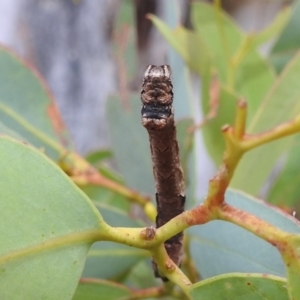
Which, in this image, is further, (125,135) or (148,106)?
(125,135)

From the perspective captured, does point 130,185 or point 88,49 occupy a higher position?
point 130,185

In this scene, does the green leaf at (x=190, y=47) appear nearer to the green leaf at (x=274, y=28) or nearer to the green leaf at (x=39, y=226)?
the green leaf at (x=274, y=28)

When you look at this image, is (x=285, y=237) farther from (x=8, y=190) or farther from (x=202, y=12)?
(x=202, y=12)

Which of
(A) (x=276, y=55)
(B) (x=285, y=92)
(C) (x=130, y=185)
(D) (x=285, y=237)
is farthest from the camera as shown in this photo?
(A) (x=276, y=55)

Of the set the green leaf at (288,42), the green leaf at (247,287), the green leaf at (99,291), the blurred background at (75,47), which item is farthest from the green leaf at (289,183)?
the blurred background at (75,47)

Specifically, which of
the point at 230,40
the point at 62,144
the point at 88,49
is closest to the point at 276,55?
the point at 230,40

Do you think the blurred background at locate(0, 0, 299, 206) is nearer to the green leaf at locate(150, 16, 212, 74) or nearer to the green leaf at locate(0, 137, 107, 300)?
the green leaf at locate(150, 16, 212, 74)
